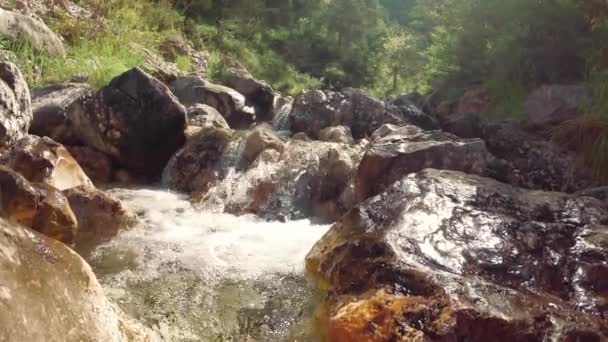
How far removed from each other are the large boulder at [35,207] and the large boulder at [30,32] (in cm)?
450

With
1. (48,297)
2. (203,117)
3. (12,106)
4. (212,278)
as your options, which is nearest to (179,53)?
(203,117)

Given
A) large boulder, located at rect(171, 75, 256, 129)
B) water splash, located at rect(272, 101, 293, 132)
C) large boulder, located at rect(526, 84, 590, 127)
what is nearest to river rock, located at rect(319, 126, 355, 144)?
water splash, located at rect(272, 101, 293, 132)

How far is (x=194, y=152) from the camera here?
5.67 meters

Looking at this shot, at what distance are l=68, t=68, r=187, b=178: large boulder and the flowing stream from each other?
129 cm

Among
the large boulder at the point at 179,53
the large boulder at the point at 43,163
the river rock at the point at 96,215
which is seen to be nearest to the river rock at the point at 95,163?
the large boulder at the point at 43,163

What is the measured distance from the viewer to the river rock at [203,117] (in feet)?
21.9

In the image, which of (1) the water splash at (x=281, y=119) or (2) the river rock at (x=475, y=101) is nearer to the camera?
(1) the water splash at (x=281, y=119)

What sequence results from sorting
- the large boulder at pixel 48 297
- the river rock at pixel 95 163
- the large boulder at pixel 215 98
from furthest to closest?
1. the large boulder at pixel 215 98
2. the river rock at pixel 95 163
3. the large boulder at pixel 48 297

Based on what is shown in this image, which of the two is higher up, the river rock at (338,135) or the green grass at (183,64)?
the green grass at (183,64)

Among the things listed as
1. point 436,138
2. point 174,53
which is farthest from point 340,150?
point 174,53

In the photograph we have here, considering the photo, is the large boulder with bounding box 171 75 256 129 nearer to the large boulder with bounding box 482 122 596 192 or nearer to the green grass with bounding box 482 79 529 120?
the large boulder with bounding box 482 122 596 192

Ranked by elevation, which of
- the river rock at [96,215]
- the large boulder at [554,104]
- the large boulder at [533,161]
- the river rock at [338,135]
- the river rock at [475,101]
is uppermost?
the large boulder at [554,104]

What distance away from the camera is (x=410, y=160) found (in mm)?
4352

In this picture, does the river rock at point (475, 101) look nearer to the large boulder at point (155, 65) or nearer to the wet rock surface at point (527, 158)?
the wet rock surface at point (527, 158)
